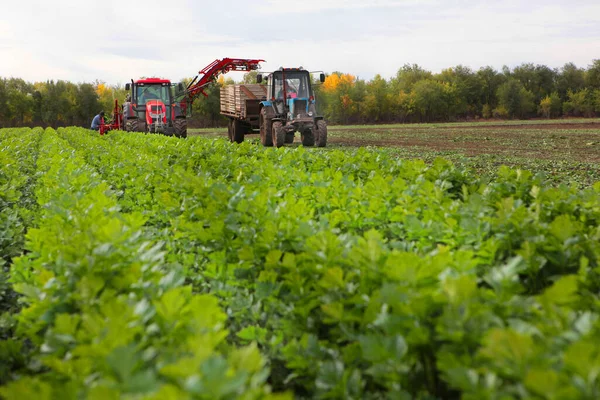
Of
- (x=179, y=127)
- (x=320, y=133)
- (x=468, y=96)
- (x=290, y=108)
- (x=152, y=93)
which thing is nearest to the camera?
(x=290, y=108)

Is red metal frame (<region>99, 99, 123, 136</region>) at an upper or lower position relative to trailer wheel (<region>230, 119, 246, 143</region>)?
upper

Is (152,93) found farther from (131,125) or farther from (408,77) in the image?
(408,77)

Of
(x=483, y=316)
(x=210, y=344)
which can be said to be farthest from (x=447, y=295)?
(x=210, y=344)

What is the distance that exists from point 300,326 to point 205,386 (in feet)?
4.63

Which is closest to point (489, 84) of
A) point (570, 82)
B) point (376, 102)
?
point (570, 82)

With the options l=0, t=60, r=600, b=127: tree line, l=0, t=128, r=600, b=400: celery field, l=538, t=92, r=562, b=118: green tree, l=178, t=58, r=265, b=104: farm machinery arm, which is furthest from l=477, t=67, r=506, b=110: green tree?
l=0, t=128, r=600, b=400: celery field

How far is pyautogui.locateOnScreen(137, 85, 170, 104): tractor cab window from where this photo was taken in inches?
959

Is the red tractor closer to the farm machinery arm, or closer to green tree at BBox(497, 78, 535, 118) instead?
the farm machinery arm

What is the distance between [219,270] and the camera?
11.7 ft

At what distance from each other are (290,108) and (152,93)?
7645 millimetres

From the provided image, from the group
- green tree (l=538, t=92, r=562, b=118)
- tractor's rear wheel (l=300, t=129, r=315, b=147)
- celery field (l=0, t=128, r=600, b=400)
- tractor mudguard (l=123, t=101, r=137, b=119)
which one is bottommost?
celery field (l=0, t=128, r=600, b=400)

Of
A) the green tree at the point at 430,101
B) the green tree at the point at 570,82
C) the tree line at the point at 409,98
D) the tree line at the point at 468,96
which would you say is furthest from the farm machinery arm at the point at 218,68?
the green tree at the point at 570,82

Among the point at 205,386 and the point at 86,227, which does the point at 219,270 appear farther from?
the point at 205,386

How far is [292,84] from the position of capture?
2077cm
